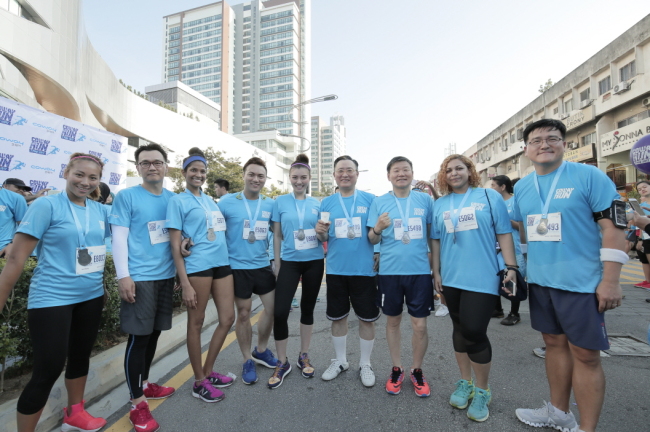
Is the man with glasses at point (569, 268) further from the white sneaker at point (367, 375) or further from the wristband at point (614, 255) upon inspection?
the white sneaker at point (367, 375)

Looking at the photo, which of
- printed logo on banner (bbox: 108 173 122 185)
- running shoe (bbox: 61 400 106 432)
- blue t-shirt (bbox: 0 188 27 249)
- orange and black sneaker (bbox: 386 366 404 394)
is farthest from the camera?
printed logo on banner (bbox: 108 173 122 185)

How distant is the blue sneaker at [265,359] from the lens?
11.2 ft

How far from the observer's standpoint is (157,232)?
107 inches

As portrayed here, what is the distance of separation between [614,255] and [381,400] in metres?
1.92

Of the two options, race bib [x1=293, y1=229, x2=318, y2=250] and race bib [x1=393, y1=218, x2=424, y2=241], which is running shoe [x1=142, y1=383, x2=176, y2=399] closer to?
race bib [x1=293, y1=229, x2=318, y2=250]

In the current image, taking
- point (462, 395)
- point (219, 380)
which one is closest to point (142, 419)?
point (219, 380)

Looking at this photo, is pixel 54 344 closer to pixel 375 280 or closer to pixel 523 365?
pixel 375 280

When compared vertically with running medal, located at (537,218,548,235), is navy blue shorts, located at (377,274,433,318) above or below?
below

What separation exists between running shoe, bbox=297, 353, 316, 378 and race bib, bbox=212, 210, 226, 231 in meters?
1.47

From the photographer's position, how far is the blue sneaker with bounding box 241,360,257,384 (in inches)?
119

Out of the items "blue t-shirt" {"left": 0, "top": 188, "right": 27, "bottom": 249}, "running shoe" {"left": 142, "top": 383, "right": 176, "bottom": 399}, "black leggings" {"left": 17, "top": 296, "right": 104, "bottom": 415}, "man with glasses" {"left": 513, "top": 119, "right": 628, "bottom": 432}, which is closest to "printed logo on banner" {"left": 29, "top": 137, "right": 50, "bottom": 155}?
"blue t-shirt" {"left": 0, "top": 188, "right": 27, "bottom": 249}

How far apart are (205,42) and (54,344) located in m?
122

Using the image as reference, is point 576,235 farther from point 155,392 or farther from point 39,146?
point 39,146

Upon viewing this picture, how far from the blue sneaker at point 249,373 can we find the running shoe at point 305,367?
0.44 m
